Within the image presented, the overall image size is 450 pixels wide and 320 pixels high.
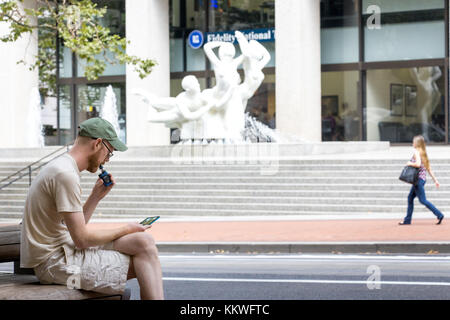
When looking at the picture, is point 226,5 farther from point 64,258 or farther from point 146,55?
point 64,258

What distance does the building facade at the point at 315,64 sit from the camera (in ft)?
97.4

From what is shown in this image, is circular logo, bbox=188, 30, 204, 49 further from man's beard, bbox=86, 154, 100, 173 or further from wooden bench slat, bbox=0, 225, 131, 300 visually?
man's beard, bbox=86, 154, 100, 173

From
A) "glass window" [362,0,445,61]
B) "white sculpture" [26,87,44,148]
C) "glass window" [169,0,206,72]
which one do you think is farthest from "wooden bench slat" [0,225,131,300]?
"glass window" [169,0,206,72]

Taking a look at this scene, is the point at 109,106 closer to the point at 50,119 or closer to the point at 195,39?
Answer: the point at 50,119

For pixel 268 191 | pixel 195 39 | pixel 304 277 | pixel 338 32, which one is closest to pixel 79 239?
pixel 304 277

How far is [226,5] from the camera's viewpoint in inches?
1377

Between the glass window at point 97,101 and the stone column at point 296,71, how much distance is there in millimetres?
9607

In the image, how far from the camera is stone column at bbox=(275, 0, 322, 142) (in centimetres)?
2936

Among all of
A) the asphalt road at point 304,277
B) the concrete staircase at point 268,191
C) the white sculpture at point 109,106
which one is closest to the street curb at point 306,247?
the asphalt road at point 304,277

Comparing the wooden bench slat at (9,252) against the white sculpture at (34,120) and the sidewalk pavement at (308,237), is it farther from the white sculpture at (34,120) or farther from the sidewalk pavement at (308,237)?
the white sculpture at (34,120)

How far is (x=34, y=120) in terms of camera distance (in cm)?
3553

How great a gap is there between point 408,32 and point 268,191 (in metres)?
15.8
